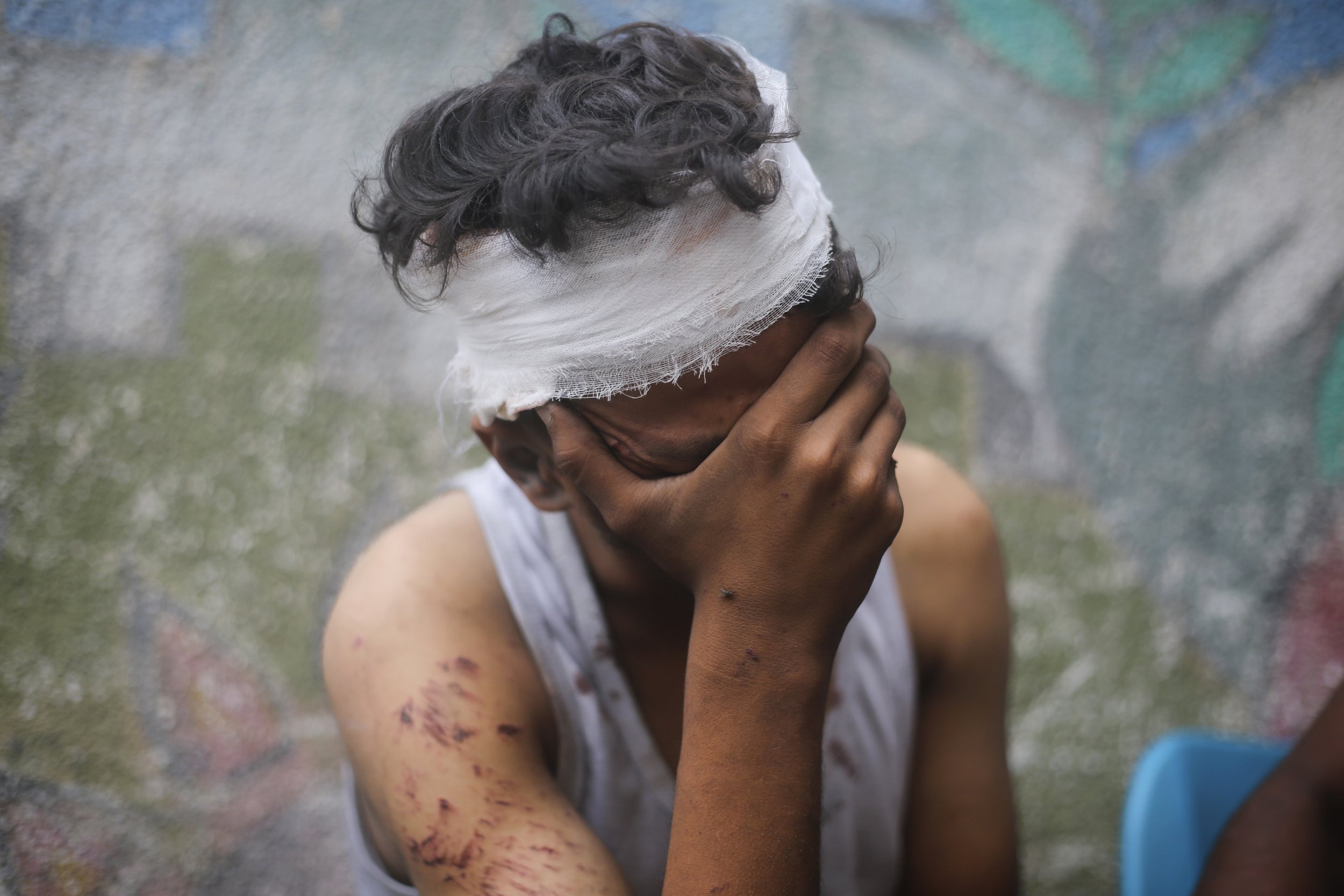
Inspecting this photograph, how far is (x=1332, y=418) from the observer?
285cm

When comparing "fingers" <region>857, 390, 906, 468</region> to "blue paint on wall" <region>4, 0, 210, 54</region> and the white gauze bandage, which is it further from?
"blue paint on wall" <region>4, 0, 210, 54</region>

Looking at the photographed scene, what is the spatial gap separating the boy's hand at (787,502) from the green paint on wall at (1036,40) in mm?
1888

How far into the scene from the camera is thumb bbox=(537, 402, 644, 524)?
4.54 feet

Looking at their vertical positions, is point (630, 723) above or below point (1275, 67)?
below

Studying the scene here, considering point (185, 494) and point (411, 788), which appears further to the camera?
point (185, 494)

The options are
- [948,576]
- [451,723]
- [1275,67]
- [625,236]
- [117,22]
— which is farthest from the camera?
[1275,67]

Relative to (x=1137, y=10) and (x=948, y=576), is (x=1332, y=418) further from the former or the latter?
(x=948, y=576)

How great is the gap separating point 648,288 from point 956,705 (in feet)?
3.67

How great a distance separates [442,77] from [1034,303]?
6.05ft

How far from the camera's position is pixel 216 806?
7.80 feet

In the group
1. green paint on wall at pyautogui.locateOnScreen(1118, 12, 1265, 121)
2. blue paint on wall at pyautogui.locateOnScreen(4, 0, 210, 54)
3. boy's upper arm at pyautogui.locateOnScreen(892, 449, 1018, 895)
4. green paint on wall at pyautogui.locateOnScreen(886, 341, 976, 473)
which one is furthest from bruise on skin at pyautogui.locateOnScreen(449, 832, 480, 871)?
green paint on wall at pyautogui.locateOnScreen(1118, 12, 1265, 121)

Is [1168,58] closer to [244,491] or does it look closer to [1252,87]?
[1252,87]

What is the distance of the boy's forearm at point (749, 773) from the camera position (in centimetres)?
131

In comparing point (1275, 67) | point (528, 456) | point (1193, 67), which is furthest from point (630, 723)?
point (1275, 67)
